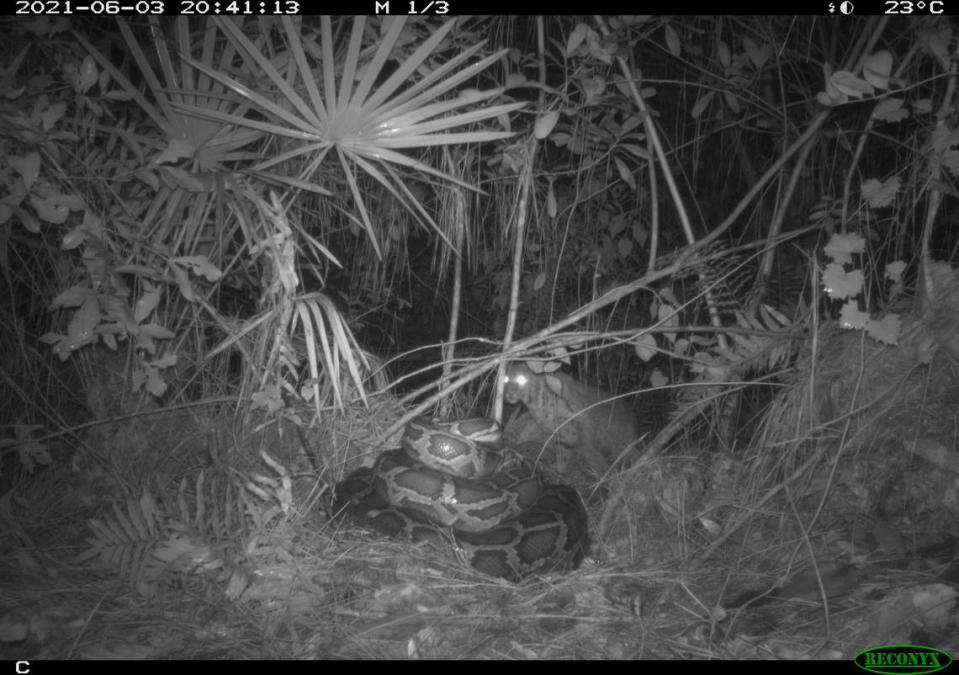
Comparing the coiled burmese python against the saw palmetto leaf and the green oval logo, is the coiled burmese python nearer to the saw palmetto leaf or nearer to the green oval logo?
the green oval logo

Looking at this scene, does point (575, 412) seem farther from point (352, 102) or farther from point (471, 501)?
point (352, 102)

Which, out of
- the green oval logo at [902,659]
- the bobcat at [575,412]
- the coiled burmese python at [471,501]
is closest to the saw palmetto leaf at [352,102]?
the coiled burmese python at [471,501]

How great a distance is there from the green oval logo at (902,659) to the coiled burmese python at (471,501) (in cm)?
160

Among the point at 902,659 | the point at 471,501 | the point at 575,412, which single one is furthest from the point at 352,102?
the point at 902,659

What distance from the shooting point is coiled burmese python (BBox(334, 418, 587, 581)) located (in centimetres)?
401

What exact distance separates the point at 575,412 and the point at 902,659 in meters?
3.24

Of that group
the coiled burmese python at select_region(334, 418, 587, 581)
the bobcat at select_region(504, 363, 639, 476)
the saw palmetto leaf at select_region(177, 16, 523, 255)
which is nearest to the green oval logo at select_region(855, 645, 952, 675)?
the coiled burmese python at select_region(334, 418, 587, 581)

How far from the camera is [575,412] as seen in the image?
19.1ft

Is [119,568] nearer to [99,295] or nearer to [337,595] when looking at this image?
[337,595]

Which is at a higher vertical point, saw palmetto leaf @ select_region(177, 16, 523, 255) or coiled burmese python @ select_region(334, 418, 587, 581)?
saw palmetto leaf @ select_region(177, 16, 523, 255)

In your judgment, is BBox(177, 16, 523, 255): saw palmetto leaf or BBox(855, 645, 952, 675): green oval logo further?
BBox(177, 16, 523, 255): saw palmetto leaf

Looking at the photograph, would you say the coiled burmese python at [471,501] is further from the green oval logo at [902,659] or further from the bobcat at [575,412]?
the green oval logo at [902,659]

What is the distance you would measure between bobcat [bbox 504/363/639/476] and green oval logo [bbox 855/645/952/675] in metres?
2.80

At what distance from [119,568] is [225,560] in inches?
21.4
